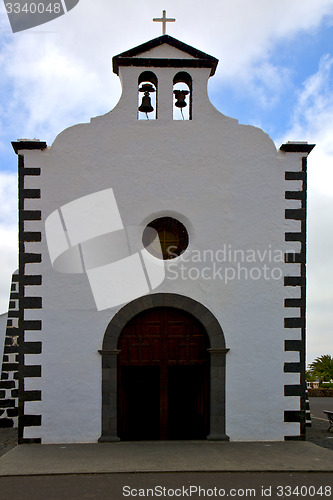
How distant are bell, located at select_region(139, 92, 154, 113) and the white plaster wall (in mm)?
219

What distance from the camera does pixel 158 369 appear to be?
1173 centimetres

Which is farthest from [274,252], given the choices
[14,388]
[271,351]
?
[14,388]

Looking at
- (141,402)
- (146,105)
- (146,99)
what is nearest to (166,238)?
(146,105)

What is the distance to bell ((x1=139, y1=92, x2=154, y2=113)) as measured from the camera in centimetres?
1216

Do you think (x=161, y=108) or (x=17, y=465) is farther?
(x=161, y=108)

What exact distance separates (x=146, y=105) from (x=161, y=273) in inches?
133

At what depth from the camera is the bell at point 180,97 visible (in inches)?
486

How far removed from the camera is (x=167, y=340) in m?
11.7

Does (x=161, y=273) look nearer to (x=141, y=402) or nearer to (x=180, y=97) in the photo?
(x=141, y=402)

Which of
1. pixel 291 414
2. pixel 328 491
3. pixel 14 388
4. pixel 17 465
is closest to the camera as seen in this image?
pixel 328 491

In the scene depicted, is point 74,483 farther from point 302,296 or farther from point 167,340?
point 302,296

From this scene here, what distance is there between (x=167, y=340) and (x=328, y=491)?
4588 mm

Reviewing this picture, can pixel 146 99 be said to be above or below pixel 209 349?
above

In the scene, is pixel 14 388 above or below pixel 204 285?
below
